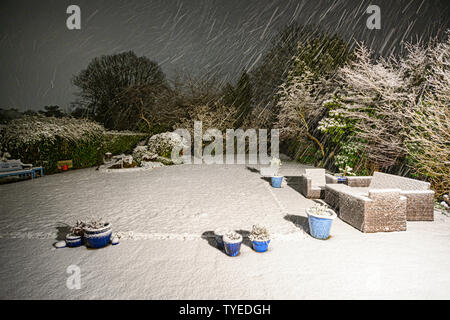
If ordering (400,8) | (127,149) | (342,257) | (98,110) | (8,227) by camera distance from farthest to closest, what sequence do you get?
(98,110)
(127,149)
(400,8)
(8,227)
(342,257)

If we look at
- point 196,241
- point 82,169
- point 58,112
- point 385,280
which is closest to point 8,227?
point 196,241

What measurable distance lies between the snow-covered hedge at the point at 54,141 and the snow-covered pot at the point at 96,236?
27.0 ft

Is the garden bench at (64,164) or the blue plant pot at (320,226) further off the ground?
the blue plant pot at (320,226)

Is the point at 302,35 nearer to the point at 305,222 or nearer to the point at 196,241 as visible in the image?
the point at 305,222

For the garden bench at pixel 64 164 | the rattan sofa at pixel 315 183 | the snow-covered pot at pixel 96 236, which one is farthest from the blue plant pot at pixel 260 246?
the garden bench at pixel 64 164

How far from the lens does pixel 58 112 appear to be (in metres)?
17.7

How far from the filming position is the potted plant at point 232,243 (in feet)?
10.7

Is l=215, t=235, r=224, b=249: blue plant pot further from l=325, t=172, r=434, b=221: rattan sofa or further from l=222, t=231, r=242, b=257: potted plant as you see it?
l=325, t=172, r=434, b=221: rattan sofa

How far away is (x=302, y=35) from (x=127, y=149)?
626 inches

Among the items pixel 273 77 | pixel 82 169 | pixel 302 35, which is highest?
pixel 302 35

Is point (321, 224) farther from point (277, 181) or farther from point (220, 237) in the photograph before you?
point (277, 181)

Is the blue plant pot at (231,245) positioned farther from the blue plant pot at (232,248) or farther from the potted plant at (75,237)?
the potted plant at (75,237)

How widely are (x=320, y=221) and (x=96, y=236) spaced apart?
3.62m

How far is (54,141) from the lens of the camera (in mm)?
10094
